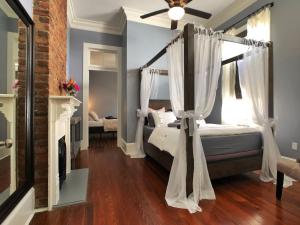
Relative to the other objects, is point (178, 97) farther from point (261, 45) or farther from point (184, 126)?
point (261, 45)

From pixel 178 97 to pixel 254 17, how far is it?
110 inches

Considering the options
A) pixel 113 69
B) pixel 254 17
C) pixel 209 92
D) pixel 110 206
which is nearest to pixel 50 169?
pixel 110 206

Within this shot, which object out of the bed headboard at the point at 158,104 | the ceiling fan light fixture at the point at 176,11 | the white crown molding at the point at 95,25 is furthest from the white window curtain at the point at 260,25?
the white crown molding at the point at 95,25

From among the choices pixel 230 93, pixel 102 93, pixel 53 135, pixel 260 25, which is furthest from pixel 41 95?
pixel 102 93

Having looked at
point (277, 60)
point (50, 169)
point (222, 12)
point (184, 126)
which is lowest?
point (50, 169)

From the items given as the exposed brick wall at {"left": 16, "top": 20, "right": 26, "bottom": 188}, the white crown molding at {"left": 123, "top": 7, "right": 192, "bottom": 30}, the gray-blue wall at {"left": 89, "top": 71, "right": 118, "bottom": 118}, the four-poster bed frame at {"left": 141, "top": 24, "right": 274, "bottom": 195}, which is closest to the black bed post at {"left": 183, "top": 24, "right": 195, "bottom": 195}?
→ the four-poster bed frame at {"left": 141, "top": 24, "right": 274, "bottom": 195}

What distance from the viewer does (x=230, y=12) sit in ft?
13.8

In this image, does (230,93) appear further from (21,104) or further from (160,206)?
(21,104)

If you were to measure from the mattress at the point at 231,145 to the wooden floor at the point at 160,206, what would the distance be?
0.45 metres

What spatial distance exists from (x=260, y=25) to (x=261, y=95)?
5.69 ft

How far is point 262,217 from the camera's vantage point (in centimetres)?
172

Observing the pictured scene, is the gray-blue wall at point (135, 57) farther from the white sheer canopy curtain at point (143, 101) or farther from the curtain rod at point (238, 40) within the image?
the curtain rod at point (238, 40)

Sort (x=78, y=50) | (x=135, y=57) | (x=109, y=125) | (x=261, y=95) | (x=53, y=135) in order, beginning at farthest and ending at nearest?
(x=109, y=125)
(x=78, y=50)
(x=135, y=57)
(x=261, y=95)
(x=53, y=135)

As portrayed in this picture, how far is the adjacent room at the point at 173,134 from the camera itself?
1712 millimetres
